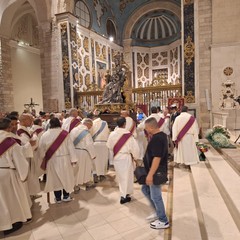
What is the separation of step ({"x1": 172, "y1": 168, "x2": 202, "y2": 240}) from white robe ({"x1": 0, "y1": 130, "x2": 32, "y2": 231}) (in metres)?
2.33

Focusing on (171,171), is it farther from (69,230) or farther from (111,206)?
(69,230)

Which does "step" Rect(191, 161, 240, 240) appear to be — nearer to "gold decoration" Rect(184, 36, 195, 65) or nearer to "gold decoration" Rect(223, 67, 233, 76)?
"gold decoration" Rect(223, 67, 233, 76)

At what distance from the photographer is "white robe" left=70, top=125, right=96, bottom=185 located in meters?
5.11

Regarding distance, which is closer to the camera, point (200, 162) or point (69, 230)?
point (69, 230)

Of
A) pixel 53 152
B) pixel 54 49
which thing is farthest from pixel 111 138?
pixel 54 49

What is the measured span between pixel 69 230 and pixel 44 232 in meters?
0.38

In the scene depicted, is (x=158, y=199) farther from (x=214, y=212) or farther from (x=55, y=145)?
(x=55, y=145)

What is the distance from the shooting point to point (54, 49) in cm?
1323

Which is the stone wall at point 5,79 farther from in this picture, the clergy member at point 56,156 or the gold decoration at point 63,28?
the clergy member at point 56,156

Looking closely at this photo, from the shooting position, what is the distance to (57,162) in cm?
443

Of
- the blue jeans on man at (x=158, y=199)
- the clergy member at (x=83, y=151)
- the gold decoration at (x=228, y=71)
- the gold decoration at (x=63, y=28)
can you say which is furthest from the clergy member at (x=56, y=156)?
the gold decoration at (x=63, y=28)

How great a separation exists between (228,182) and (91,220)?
8.01ft

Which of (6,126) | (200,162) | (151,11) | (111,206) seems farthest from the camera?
(151,11)

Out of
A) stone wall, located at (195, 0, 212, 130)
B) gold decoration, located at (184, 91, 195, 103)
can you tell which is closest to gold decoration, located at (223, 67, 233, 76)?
stone wall, located at (195, 0, 212, 130)
